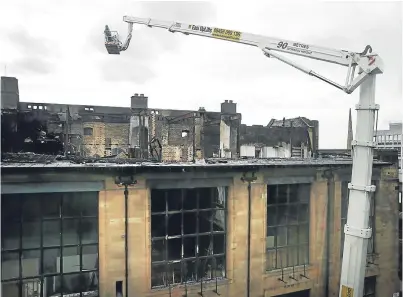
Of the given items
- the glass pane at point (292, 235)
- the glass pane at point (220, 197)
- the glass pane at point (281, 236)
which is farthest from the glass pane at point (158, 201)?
the glass pane at point (292, 235)

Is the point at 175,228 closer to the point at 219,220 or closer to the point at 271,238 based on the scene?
the point at 219,220

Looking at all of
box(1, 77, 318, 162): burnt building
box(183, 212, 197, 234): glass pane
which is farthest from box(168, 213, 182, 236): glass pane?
box(1, 77, 318, 162): burnt building

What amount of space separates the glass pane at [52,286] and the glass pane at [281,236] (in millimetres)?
7070

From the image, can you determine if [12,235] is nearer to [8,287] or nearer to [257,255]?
[8,287]

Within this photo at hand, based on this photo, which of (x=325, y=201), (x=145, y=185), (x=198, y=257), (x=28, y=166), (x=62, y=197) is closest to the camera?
(x=28, y=166)

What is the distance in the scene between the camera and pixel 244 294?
35.9 ft

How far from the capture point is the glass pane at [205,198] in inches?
419

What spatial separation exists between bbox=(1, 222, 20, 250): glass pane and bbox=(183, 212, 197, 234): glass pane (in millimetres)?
4605

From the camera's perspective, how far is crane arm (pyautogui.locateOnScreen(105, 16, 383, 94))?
31.3 feet

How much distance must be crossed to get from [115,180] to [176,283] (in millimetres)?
3740

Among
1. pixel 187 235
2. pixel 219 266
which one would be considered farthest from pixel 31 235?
pixel 219 266

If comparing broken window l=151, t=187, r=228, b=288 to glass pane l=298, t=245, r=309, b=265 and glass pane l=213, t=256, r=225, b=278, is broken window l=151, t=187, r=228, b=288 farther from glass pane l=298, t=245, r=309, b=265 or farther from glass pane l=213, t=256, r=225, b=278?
glass pane l=298, t=245, r=309, b=265

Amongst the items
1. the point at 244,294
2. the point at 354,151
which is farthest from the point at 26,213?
the point at 354,151

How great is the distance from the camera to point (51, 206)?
29.9 ft
